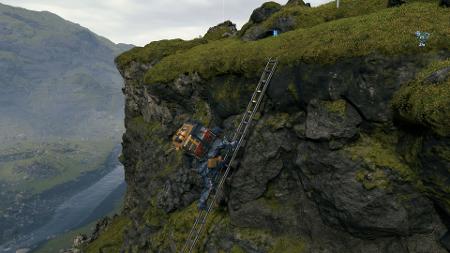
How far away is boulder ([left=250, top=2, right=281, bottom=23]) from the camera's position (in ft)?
132

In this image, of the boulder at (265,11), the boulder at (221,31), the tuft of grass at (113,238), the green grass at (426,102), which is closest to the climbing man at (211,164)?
the green grass at (426,102)

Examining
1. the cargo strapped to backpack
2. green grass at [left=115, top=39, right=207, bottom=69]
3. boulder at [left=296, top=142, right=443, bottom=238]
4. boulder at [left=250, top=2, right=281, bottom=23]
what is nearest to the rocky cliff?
boulder at [left=296, top=142, right=443, bottom=238]

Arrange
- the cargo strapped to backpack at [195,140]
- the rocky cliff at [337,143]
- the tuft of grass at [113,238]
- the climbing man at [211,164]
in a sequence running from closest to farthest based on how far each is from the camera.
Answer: the rocky cliff at [337,143]
the climbing man at [211,164]
the cargo strapped to backpack at [195,140]
the tuft of grass at [113,238]

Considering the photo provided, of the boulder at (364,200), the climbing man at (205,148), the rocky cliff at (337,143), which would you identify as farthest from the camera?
the climbing man at (205,148)

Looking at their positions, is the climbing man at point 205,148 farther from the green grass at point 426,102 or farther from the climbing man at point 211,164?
the green grass at point 426,102

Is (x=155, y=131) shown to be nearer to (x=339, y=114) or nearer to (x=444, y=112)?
(x=339, y=114)

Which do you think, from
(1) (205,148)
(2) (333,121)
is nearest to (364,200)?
(2) (333,121)

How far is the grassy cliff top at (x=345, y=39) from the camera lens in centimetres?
1956

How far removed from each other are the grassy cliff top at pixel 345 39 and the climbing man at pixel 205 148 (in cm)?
532

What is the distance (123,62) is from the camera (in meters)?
49.1

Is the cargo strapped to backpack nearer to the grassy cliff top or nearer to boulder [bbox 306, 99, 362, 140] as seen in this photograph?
the grassy cliff top

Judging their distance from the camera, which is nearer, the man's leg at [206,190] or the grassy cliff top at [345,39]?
the grassy cliff top at [345,39]

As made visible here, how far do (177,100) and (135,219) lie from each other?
1373cm

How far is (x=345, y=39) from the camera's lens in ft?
71.3
